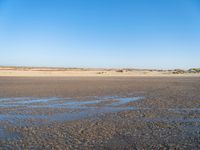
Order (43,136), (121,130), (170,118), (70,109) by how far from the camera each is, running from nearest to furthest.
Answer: (43,136) < (121,130) < (170,118) < (70,109)

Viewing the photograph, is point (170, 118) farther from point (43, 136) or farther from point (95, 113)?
point (43, 136)

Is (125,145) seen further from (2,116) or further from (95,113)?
(2,116)

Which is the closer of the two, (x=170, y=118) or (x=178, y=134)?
(x=178, y=134)

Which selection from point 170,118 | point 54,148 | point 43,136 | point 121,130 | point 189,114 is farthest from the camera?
point 189,114

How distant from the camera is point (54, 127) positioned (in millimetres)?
9375

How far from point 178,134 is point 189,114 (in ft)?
13.2

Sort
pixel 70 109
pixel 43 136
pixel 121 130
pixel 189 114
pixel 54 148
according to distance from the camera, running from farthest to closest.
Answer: pixel 70 109, pixel 189 114, pixel 121 130, pixel 43 136, pixel 54 148

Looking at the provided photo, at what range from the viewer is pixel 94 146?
281 inches

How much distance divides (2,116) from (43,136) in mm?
4306

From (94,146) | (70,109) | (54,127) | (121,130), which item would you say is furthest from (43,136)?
(70,109)

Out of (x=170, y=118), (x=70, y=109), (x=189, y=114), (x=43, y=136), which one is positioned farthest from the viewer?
(x=70, y=109)

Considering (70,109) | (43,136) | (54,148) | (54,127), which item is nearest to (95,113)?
(70,109)

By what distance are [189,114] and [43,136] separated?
7.57m

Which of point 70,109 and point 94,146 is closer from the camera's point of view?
point 94,146
